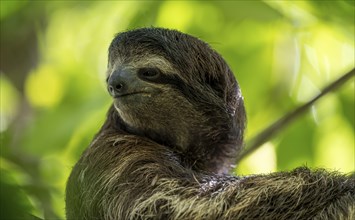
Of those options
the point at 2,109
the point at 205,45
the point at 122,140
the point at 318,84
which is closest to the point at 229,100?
the point at 205,45

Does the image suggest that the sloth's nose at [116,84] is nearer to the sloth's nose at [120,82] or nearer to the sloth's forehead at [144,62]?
the sloth's nose at [120,82]

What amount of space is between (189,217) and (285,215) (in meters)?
0.59

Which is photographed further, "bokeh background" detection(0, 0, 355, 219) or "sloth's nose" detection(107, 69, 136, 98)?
"bokeh background" detection(0, 0, 355, 219)

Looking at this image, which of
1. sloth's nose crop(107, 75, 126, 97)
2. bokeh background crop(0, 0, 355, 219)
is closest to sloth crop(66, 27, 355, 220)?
sloth's nose crop(107, 75, 126, 97)

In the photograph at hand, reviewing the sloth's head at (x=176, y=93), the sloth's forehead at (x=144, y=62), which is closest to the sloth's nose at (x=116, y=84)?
the sloth's head at (x=176, y=93)

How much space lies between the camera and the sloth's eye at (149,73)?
4617 mm

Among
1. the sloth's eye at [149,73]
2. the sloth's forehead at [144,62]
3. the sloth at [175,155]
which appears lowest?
the sloth at [175,155]

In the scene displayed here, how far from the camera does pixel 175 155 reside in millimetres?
5000

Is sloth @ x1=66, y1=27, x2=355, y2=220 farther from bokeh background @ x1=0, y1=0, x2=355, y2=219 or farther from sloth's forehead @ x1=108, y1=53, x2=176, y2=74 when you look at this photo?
bokeh background @ x1=0, y1=0, x2=355, y2=219

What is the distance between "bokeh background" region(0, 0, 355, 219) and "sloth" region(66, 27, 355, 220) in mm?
725

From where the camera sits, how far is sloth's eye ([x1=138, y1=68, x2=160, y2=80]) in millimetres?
4617

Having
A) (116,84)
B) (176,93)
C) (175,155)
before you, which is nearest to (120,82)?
(116,84)

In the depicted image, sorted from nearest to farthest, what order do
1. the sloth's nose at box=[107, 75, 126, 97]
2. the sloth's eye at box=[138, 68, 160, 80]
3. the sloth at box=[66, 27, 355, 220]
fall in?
1. the sloth at box=[66, 27, 355, 220]
2. the sloth's nose at box=[107, 75, 126, 97]
3. the sloth's eye at box=[138, 68, 160, 80]

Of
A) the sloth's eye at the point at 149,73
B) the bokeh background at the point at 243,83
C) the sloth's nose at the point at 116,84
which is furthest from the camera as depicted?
the bokeh background at the point at 243,83
